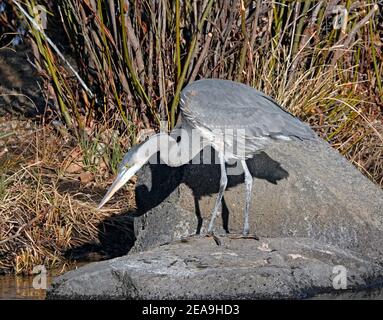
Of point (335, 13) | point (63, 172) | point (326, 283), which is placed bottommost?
point (63, 172)

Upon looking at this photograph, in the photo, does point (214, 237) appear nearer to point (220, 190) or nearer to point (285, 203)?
point (220, 190)

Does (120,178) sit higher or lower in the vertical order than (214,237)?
higher

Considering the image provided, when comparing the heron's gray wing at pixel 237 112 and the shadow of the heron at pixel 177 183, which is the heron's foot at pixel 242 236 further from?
the heron's gray wing at pixel 237 112

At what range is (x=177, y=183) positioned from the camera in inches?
294

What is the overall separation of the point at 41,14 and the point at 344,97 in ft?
9.57

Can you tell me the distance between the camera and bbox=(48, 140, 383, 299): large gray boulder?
234 inches

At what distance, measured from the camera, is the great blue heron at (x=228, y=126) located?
6.85 meters

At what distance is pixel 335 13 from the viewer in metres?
8.95

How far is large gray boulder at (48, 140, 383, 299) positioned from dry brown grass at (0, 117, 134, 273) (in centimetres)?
64

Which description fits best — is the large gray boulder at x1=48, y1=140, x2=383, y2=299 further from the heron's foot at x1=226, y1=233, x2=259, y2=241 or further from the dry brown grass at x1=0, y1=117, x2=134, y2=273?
the dry brown grass at x1=0, y1=117, x2=134, y2=273

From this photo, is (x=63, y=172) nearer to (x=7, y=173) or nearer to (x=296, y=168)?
(x=7, y=173)

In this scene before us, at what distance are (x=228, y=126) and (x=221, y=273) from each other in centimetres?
138

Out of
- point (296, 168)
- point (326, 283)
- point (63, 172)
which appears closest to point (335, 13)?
point (296, 168)

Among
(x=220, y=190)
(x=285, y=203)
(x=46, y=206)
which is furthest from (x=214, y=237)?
(x=46, y=206)
